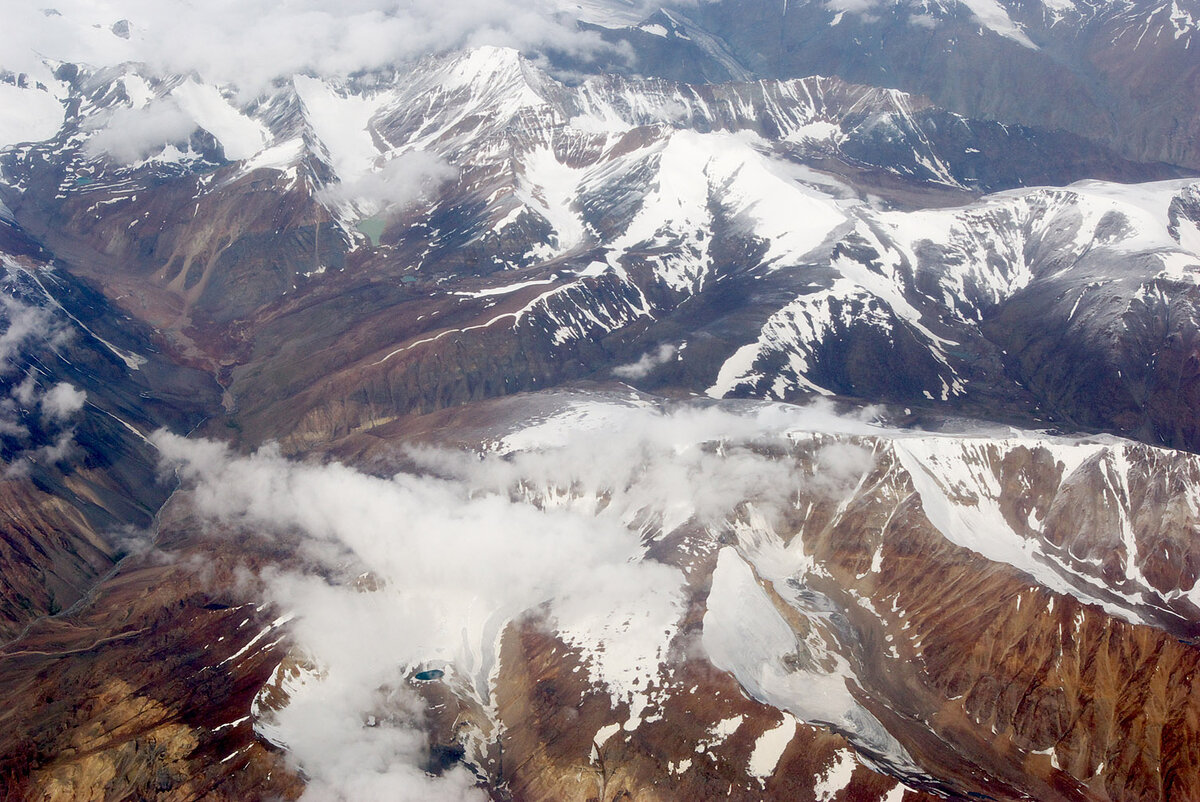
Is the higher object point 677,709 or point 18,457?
point 18,457

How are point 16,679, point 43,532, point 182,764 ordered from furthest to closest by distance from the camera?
point 43,532
point 16,679
point 182,764

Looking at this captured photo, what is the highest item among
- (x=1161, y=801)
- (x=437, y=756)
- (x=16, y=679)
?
(x=16, y=679)

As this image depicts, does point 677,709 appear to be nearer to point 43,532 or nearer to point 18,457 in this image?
point 43,532

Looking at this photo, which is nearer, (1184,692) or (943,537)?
(1184,692)

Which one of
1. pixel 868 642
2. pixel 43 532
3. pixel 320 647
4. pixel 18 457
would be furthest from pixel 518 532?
pixel 18 457

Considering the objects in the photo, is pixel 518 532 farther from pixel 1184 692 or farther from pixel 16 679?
pixel 1184 692

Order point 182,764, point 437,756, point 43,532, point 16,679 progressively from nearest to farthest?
point 182,764 < point 437,756 < point 16,679 < point 43,532

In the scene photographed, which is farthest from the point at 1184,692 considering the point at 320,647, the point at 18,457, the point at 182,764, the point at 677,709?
the point at 18,457

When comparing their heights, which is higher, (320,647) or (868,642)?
(320,647)

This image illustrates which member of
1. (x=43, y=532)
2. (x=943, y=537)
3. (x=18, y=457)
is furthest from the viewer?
(x=18, y=457)
